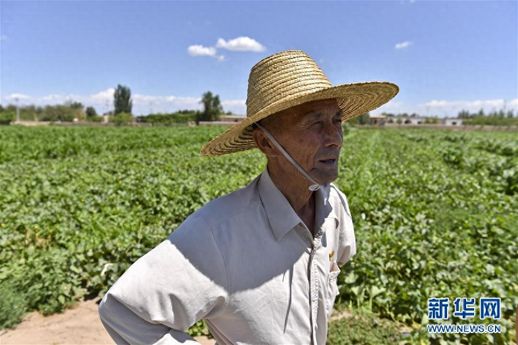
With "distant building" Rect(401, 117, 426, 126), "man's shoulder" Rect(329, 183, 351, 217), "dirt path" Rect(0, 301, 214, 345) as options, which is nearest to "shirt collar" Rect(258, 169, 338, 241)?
"man's shoulder" Rect(329, 183, 351, 217)

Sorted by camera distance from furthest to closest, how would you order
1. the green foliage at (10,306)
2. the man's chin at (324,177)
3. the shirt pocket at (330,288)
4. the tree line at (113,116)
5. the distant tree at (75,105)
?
the distant tree at (75,105) < the tree line at (113,116) < the green foliage at (10,306) < the shirt pocket at (330,288) < the man's chin at (324,177)

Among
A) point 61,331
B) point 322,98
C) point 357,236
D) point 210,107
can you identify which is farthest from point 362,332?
point 210,107

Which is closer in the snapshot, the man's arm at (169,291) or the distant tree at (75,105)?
the man's arm at (169,291)

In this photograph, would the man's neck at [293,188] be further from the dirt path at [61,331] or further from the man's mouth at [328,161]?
the dirt path at [61,331]

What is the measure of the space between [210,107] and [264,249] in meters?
94.4

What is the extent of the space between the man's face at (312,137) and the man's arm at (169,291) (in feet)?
1.61

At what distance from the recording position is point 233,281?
1491mm

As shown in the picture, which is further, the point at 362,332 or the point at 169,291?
the point at 362,332

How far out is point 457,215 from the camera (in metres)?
6.85

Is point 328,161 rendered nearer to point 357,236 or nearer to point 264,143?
point 264,143

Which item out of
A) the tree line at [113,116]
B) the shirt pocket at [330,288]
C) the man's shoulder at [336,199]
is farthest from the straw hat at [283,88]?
the tree line at [113,116]

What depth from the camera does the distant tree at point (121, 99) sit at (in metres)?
121

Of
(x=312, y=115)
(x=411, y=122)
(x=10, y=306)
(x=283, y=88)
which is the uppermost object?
(x=411, y=122)

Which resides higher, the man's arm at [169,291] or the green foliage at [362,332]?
the man's arm at [169,291]
